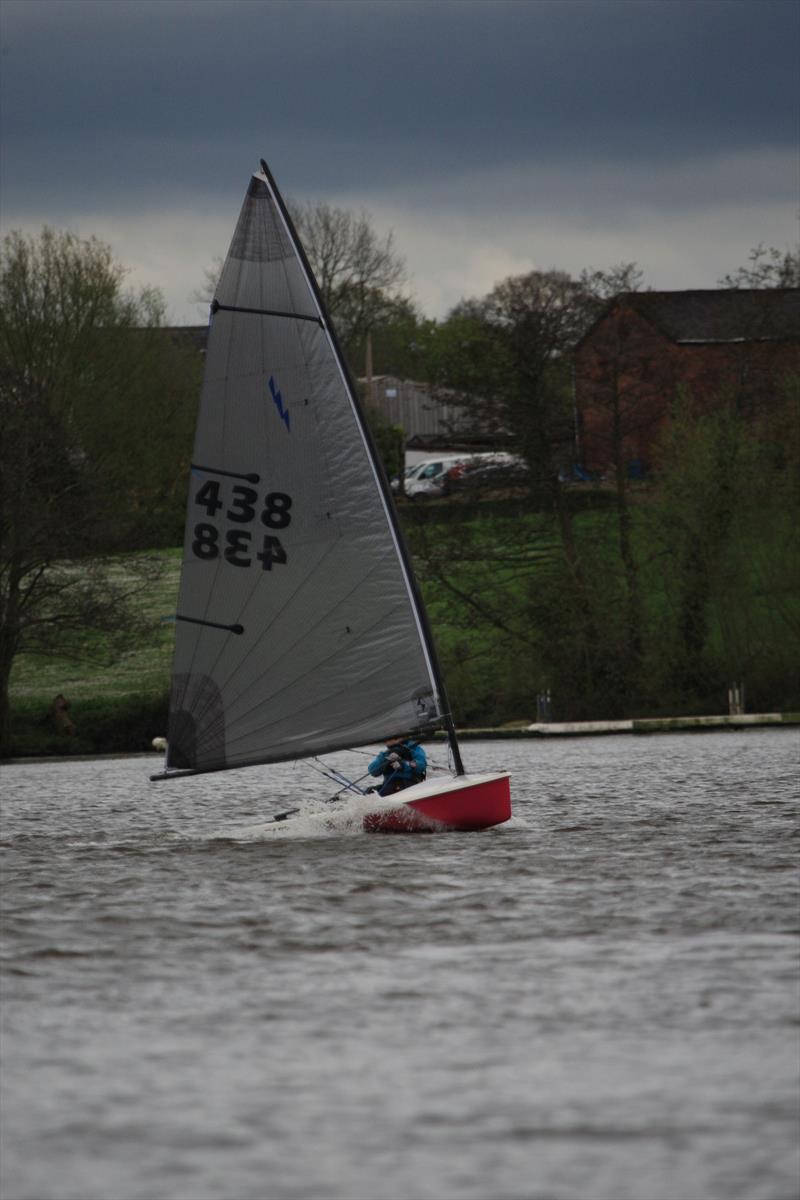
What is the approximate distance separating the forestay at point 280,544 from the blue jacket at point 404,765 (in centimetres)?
65

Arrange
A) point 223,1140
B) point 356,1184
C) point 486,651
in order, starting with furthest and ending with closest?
point 486,651 < point 223,1140 < point 356,1184

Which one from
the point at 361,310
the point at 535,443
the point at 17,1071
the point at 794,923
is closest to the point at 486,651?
the point at 535,443

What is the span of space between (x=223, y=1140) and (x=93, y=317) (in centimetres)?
5500

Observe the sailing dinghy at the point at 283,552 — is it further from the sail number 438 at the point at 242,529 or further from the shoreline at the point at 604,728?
the shoreline at the point at 604,728

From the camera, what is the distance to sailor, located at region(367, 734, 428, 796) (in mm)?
22531

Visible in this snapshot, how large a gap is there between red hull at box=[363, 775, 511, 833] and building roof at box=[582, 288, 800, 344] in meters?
38.0

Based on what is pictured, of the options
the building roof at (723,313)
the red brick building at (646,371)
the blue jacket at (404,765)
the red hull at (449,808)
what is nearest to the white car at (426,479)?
the building roof at (723,313)

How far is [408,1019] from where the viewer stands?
36.1ft

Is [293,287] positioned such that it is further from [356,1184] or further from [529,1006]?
[356,1184]

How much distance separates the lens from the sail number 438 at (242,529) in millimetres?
22250

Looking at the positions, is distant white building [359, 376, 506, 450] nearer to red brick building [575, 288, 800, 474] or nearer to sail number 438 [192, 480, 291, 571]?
red brick building [575, 288, 800, 474]

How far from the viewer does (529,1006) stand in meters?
11.3

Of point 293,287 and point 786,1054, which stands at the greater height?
point 293,287

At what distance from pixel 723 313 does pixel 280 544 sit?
201 feet
